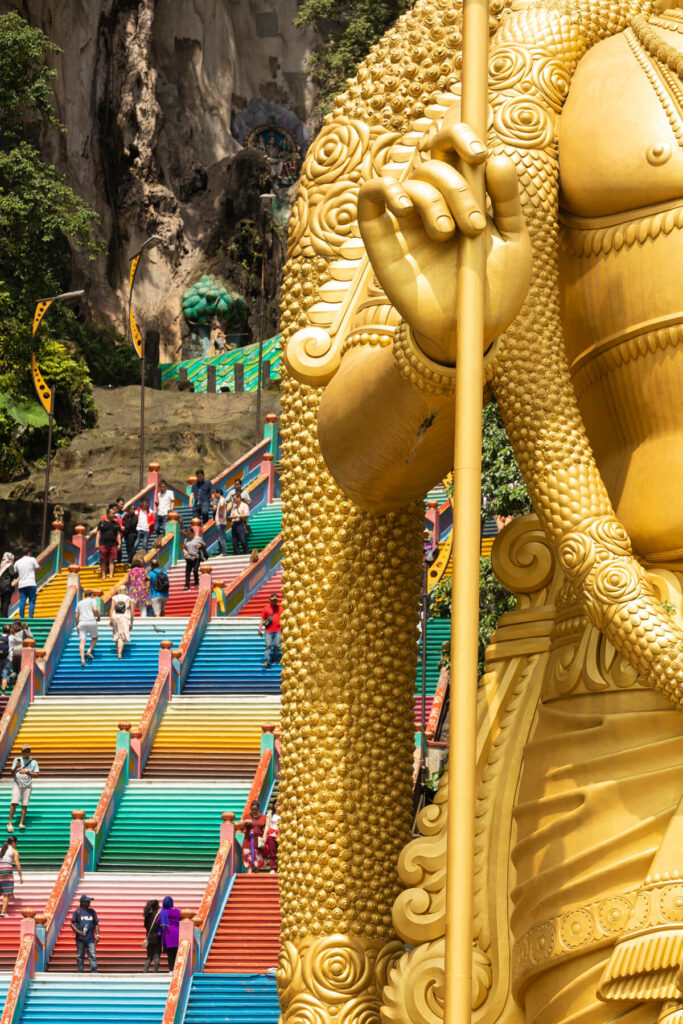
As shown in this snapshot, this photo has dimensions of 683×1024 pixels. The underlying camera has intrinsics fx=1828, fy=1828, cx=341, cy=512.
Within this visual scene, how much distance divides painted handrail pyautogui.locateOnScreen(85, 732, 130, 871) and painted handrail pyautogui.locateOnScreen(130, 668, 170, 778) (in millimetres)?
124

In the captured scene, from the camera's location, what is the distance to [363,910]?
4.61m

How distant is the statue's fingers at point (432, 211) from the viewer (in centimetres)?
363

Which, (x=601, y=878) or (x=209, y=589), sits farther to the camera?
(x=209, y=589)

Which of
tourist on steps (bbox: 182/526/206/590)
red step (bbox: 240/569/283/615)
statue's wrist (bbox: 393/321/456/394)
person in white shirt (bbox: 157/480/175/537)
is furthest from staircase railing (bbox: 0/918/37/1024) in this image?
statue's wrist (bbox: 393/321/456/394)

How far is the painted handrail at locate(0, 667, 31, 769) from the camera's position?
18.5 m

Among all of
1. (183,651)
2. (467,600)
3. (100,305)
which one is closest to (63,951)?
(183,651)

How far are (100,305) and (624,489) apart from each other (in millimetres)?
36080

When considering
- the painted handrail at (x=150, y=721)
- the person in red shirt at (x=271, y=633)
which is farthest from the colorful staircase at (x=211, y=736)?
the person in red shirt at (x=271, y=633)

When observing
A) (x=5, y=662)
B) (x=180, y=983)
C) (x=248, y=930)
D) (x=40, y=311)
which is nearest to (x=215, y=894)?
(x=248, y=930)

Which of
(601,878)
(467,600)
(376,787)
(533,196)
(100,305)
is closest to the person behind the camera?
(467,600)

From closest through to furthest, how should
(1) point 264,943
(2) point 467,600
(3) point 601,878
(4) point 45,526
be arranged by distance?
1. (2) point 467,600
2. (3) point 601,878
3. (1) point 264,943
4. (4) point 45,526

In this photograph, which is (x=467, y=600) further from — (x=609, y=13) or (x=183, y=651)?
(x=183, y=651)

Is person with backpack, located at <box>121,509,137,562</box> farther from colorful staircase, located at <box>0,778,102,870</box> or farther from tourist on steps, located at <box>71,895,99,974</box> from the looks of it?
tourist on steps, located at <box>71,895,99,974</box>

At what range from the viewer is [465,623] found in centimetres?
361
